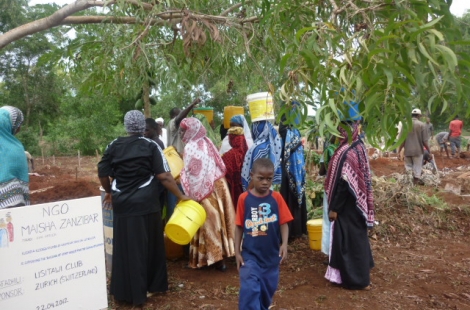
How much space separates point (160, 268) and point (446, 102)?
3227mm

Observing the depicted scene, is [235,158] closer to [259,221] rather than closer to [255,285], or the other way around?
[259,221]

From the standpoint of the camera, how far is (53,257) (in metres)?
3.24

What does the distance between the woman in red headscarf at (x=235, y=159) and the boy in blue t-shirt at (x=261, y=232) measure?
6.36 feet

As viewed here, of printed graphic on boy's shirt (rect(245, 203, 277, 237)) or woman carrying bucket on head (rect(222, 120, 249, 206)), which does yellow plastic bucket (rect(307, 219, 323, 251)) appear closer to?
woman carrying bucket on head (rect(222, 120, 249, 206))

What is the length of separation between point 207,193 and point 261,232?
152 centimetres

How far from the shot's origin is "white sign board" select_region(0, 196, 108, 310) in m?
2.99

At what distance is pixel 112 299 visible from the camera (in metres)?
4.27

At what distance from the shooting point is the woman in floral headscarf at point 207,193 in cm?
473

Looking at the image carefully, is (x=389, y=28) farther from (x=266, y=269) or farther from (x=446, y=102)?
(x=266, y=269)

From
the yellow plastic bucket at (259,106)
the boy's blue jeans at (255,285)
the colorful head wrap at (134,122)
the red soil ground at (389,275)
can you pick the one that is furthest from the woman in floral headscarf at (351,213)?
the colorful head wrap at (134,122)

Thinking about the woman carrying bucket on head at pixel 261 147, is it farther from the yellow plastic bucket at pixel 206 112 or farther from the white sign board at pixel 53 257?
the white sign board at pixel 53 257

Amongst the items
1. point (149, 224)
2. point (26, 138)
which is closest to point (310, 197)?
point (149, 224)

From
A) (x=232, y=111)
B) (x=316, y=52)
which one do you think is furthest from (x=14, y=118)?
(x=232, y=111)

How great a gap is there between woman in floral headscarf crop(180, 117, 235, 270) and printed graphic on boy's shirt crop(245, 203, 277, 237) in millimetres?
1481
